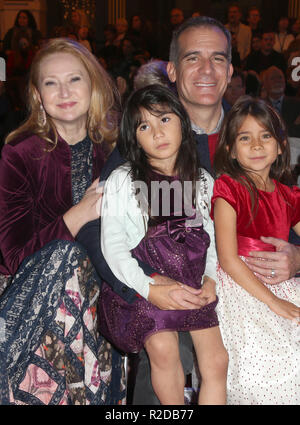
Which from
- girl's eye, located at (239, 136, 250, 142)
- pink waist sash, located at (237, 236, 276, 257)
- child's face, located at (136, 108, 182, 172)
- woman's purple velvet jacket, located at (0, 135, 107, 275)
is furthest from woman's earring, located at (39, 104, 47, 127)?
pink waist sash, located at (237, 236, 276, 257)

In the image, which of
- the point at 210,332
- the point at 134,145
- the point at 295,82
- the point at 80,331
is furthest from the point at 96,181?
the point at 295,82

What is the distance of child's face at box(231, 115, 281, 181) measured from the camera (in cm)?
222

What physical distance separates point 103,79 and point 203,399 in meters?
1.44

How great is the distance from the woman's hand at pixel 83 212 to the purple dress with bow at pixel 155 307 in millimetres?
262

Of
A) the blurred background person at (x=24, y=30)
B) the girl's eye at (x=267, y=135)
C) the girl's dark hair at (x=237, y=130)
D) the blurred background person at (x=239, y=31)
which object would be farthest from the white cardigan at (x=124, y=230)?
the blurred background person at (x=239, y=31)

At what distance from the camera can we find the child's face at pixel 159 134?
2.06 metres

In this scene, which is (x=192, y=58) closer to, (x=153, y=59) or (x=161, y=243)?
(x=161, y=243)

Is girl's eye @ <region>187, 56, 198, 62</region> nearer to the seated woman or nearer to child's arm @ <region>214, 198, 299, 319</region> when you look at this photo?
the seated woman

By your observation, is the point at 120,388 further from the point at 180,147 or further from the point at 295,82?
the point at 295,82

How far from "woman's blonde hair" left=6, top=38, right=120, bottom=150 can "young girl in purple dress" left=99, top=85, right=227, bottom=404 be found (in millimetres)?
342

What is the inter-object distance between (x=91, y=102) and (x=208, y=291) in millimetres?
1016

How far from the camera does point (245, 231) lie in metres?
2.27

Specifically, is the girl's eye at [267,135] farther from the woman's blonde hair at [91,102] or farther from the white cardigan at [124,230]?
the woman's blonde hair at [91,102]

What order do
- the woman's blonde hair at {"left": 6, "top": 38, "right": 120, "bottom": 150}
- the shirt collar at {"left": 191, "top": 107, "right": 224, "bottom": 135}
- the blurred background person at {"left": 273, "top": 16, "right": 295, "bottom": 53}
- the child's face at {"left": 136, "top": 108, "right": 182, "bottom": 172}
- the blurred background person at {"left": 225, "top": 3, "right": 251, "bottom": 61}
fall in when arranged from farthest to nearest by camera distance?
the blurred background person at {"left": 225, "top": 3, "right": 251, "bottom": 61} → the blurred background person at {"left": 273, "top": 16, "right": 295, "bottom": 53} → the shirt collar at {"left": 191, "top": 107, "right": 224, "bottom": 135} → the woman's blonde hair at {"left": 6, "top": 38, "right": 120, "bottom": 150} → the child's face at {"left": 136, "top": 108, "right": 182, "bottom": 172}
